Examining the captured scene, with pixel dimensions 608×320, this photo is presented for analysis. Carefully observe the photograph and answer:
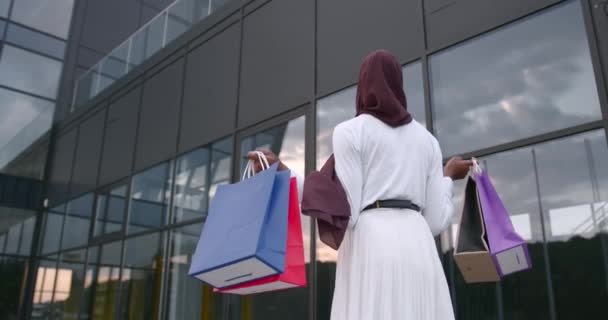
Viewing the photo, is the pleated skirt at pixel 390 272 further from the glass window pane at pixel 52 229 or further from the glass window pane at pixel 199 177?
the glass window pane at pixel 52 229

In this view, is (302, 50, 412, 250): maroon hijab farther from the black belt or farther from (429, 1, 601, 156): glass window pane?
(429, 1, 601, 156): glass window pane

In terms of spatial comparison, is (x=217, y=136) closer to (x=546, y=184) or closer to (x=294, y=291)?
(x=294, y=291)

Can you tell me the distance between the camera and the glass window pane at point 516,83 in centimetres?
389

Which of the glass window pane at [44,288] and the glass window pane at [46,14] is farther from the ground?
the glass window pane at [46,14]

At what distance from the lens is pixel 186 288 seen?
703 cm

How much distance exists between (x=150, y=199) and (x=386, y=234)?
281 inches

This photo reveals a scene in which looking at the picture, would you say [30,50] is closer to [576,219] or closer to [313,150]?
[313,150]

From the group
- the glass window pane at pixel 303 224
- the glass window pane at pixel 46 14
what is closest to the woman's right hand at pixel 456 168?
the glass window pane at pixel 303 224

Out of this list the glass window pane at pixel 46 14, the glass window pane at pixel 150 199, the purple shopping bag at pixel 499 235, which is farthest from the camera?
the glass window pane at pixel 46 14

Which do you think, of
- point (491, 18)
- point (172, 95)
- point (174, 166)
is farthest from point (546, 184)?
point (172, 95)

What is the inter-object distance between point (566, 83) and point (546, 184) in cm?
77

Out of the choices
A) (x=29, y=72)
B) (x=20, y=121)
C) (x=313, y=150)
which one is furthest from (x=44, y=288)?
(x=313, y=150)

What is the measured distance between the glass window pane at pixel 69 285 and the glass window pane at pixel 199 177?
3.83m

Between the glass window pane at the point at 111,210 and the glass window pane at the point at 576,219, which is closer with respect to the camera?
the glass window pane at the point at 576,219
